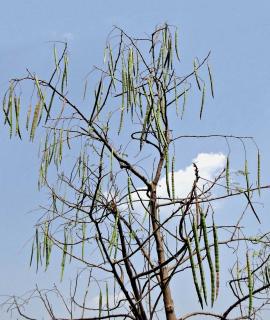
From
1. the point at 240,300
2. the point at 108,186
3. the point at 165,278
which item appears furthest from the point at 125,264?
the point at 240,300

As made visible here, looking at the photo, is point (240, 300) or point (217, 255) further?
point (240, 300)

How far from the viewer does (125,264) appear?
2.51 metres

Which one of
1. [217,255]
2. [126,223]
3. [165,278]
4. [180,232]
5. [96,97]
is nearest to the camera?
[217,255]

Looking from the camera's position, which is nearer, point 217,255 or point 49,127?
point 217,255

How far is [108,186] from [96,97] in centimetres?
41

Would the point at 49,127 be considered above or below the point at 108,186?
above

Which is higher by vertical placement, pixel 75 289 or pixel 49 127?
pixel 49 127

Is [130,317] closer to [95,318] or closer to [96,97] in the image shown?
[95,318]

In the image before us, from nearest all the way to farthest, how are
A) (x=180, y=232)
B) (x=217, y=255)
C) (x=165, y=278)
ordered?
(x=217, y=255) → (x=180, y=232) → (x=165, y=278)

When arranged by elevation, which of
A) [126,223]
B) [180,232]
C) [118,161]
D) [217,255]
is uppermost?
[118,161]

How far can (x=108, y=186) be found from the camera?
2504mm

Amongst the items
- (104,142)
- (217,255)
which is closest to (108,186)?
(104,142)

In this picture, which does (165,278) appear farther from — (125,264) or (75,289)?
(75,289)

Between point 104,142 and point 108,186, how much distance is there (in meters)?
0.25
